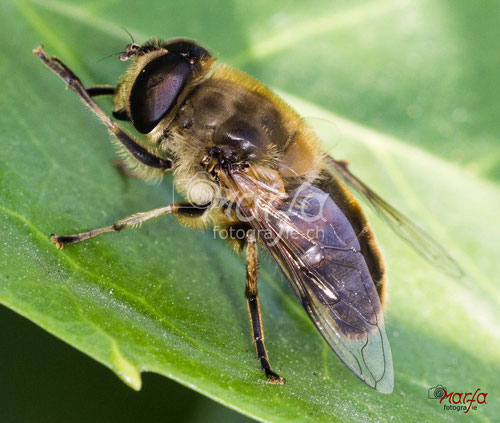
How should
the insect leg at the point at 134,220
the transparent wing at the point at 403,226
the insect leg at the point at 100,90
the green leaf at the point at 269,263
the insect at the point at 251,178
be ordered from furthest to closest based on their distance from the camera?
the transparent wing at the point at 403,226
the insect leg at the point at 100,90
the insect at the point at 251,178
the insect leg at the point at 134,220
the green leaf at the point at 269,263

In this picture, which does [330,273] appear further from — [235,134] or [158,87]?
[158,87]

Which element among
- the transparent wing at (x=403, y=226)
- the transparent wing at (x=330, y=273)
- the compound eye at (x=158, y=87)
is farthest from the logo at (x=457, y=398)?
the compound eye at (x=158, y=87)

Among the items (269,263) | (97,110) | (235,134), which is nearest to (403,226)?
(269,263)

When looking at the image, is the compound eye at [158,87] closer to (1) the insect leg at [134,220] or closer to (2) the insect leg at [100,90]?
(2) the insect leg at [100,90]

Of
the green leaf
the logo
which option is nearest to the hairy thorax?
the green leaf

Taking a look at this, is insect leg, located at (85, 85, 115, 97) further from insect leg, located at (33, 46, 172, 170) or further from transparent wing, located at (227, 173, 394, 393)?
transparent wing, located at (227, 173, 394, 393)

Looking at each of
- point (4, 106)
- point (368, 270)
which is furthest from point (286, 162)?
point (4, 106)

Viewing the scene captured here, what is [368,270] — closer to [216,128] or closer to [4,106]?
[216,128]
